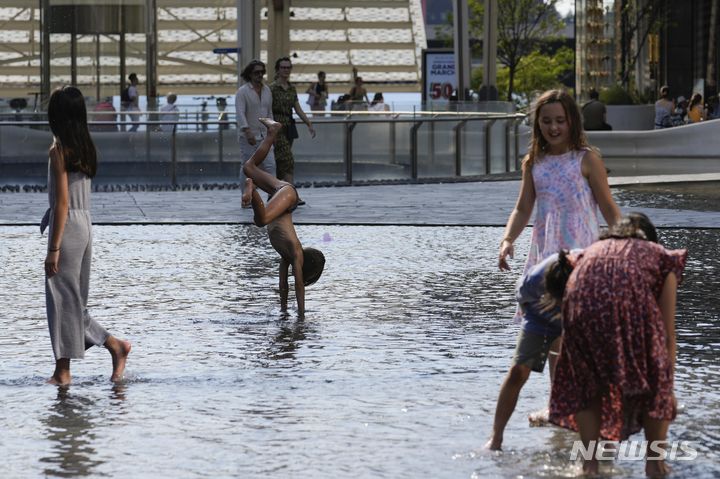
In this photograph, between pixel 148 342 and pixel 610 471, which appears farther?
pixel 148 342

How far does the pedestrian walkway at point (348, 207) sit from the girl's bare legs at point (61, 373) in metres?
9.20

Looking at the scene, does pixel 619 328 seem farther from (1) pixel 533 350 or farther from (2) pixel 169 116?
(2) pixel 169 116

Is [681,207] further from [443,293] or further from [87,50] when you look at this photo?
[87,50]

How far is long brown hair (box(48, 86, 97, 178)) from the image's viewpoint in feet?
26.9

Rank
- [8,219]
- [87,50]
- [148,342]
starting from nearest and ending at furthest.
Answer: [148,342]
[8,219]
[87,50]

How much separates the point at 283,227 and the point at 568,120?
13.1ft

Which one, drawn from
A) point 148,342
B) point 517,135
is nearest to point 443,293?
point 148,342

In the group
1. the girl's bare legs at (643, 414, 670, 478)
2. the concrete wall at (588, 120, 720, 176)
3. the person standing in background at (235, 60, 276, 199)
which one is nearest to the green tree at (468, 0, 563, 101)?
the concrete wall at (588, 120, 720, 176)

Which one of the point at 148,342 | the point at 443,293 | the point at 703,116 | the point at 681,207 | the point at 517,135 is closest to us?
the point at 148,342

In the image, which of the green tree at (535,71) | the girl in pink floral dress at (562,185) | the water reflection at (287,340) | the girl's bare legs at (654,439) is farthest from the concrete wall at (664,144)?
the green tree at (535,71)

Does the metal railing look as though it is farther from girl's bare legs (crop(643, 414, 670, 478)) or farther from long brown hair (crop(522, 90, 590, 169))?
girl's bare legs (crop(643, 414, 670, 478))

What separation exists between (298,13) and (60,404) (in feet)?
212

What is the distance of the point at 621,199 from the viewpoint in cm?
2103

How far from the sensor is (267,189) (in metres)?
11.0
